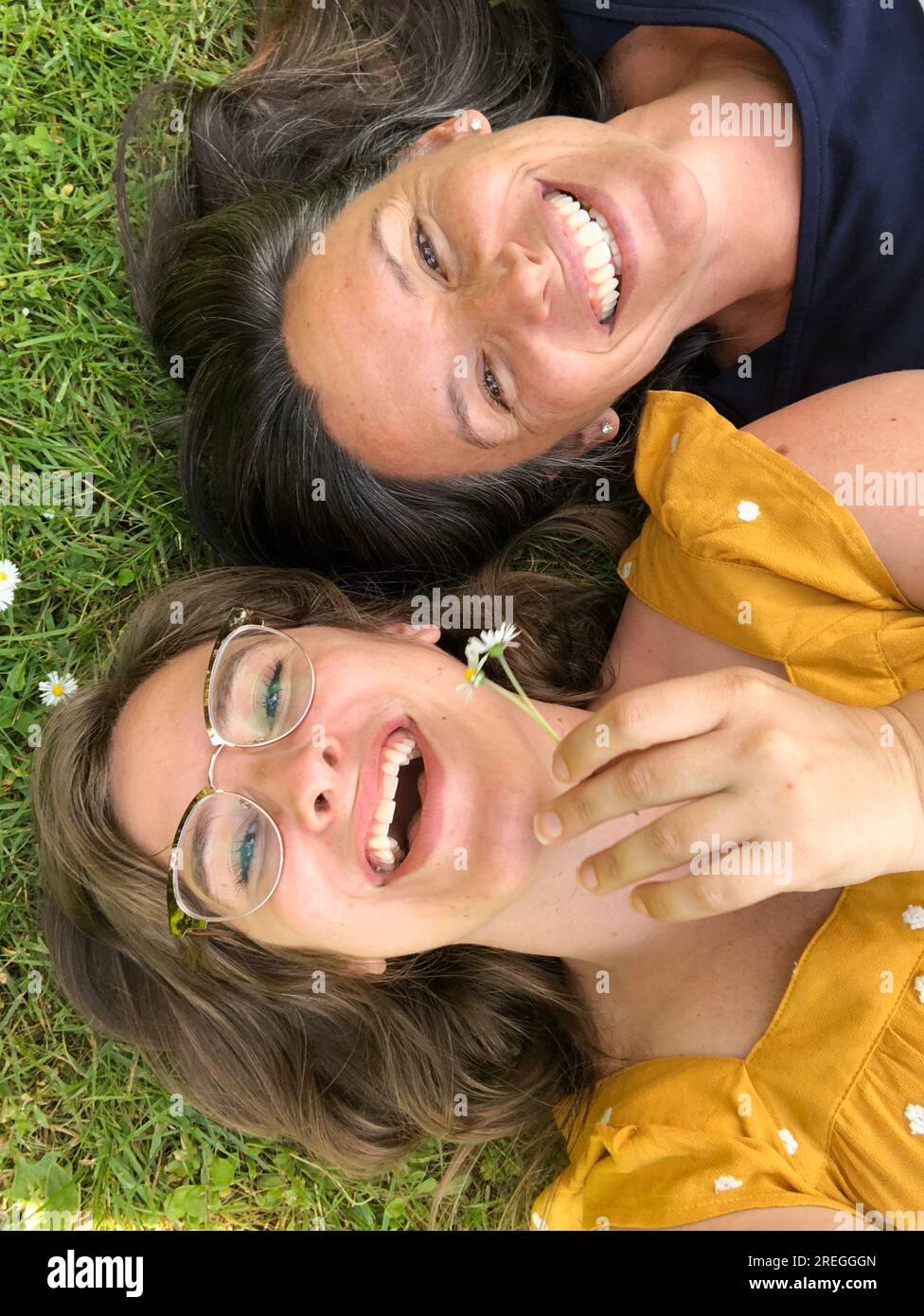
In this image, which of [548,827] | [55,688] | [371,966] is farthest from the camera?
[55,688]

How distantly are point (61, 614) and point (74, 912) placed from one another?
37.7 inches

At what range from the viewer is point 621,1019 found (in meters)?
2.87

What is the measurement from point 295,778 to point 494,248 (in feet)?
3.96

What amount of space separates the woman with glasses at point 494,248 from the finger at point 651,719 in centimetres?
79

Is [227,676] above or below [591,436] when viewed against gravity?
below

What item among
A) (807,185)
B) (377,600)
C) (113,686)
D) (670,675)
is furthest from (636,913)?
(807,185)

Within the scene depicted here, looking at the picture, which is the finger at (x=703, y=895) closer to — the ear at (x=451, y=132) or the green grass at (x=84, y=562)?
the green grass at (x=84, y=562)

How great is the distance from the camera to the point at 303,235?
266cm

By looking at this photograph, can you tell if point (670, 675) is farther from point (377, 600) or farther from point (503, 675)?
point (377, 600)

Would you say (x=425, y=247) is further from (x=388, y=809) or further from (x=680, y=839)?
(x=680, y=839)

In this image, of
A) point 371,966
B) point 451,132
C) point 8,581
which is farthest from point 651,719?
point 8,581

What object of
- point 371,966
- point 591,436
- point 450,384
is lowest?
point 371,966
